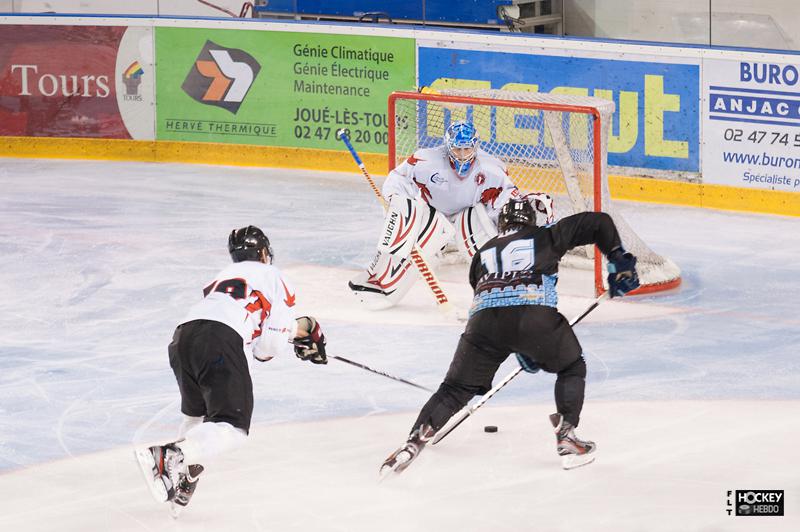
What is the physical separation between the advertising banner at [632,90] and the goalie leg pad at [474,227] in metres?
2.86

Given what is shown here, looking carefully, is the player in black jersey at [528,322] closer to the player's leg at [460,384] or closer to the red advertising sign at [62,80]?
the player's leg at [460,384]

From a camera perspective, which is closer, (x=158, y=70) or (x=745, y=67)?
(x=745, y=67)

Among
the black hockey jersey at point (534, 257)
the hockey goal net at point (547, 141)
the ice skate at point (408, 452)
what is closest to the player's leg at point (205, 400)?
the ice skate at point (408, 452)

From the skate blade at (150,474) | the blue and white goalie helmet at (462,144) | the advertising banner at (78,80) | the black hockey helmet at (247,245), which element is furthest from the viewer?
the advertising banner at (78,80)

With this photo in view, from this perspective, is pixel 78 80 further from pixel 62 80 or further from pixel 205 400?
pixel 205 400

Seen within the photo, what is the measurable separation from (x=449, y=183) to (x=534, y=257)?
7.29ft

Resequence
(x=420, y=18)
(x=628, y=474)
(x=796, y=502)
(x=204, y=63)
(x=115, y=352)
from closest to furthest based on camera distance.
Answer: (x=796, y=502) → (x=628, y=474) → (x=115, y=352) → (x=204, y=63) → (x=420, y=18)

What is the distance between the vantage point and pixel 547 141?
874 centimetres

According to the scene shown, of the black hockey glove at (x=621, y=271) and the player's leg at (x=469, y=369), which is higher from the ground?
the black hockey glove at (x=621, y=271)

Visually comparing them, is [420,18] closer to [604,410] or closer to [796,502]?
[604,410]

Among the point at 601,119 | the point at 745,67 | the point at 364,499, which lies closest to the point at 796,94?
the point at 745,67

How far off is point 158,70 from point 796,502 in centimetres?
788

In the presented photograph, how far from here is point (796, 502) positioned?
4.94 meters

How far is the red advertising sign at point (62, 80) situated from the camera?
11875 millimetres
